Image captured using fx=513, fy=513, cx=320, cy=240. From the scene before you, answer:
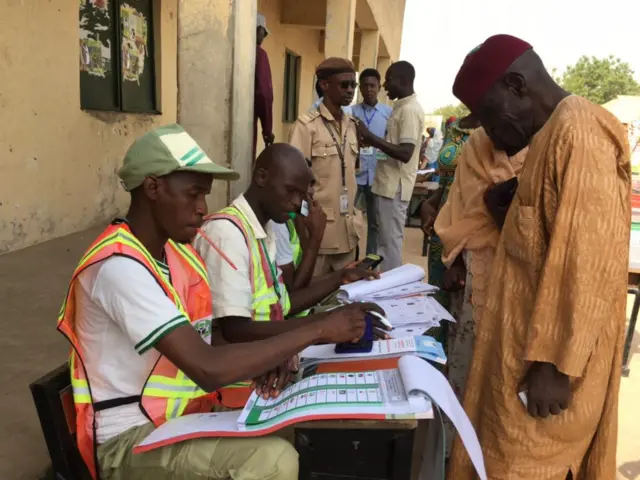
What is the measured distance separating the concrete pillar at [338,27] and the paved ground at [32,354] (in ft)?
11.3

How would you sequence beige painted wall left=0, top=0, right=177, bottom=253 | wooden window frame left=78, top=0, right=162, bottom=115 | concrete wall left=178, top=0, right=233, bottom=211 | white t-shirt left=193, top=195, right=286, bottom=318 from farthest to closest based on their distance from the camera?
wooden window frame left=78, top=0, right=162, bottom=115 < beige painted wall left=0, top=0, right=177, bottom=253 < concrete wall left=178, top=0, right=233, bottom=211 < white t-shirt left=193, top=195, right=286, bottom=318

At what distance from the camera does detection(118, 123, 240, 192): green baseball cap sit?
1.26m

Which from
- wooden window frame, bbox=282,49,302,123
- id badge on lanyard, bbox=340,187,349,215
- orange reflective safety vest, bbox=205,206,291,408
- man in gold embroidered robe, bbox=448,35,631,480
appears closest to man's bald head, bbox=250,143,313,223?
orange reflective safety vest, bbox=205,206,291,408

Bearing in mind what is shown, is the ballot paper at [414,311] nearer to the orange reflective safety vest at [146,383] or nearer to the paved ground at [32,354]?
the orange reflective safety vest at [146,383]

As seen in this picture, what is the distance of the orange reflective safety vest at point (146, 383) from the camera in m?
1.21

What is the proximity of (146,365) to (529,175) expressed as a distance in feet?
3.80

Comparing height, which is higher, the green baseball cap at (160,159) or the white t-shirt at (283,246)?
the green baseball cap at (160,159)

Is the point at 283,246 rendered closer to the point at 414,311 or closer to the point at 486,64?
the point at 414,311

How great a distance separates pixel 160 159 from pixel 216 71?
141 centimetres

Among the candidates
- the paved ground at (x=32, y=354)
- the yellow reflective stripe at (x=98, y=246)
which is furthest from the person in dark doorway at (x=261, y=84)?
the yellow reflective stripe at (x=98, y=246)

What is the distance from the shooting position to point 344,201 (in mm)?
3242

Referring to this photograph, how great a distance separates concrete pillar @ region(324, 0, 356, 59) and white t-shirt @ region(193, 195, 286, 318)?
471 cm

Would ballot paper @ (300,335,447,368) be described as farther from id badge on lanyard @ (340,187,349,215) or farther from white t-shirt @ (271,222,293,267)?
id badge on lanyard @ (340,187,349,215)

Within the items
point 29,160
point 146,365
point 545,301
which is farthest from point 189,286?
point 29,160
